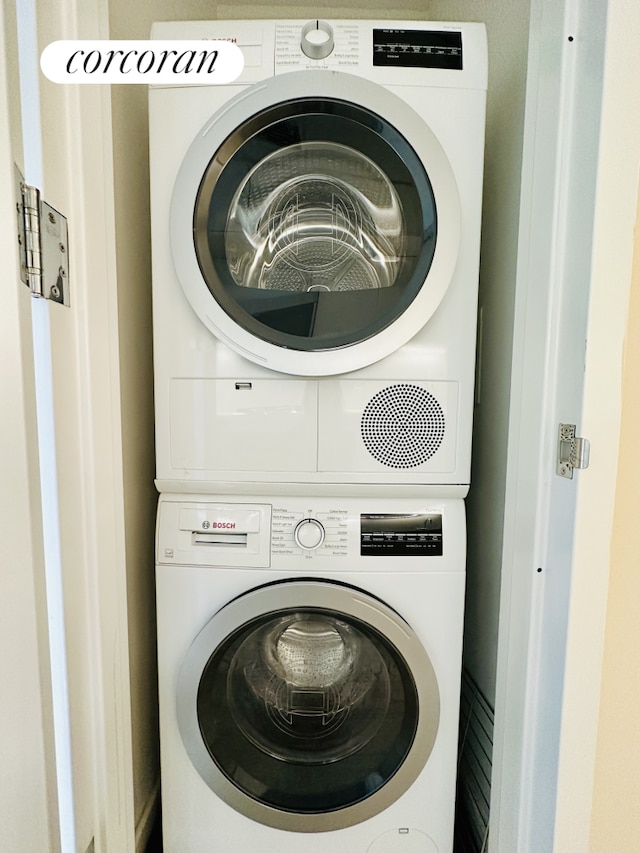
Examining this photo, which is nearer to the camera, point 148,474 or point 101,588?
point 101,588

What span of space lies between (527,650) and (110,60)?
113 centimetres

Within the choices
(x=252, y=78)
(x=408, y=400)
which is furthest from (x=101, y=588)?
(x=252, y=78)

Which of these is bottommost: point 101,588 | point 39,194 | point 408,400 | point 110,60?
point 101,588

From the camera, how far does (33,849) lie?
2.02 feet

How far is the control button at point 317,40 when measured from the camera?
88cm

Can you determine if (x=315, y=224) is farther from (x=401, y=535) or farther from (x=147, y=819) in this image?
(x=147, y=819)

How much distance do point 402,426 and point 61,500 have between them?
624 millimetres

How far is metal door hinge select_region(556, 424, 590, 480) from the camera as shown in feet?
2.15

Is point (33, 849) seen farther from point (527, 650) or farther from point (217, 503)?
point (527, 650)

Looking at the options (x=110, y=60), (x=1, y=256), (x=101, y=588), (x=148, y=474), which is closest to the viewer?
(x=1, y=256)

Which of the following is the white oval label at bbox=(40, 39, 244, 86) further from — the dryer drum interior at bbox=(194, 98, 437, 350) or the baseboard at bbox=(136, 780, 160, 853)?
the baseboard at bbox=(136, 780, 160, 853)

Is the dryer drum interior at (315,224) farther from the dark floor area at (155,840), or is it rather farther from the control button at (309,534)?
the dark floor area at (155,840)

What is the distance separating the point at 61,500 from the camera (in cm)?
70

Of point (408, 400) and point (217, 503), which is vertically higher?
point (408, 400)
